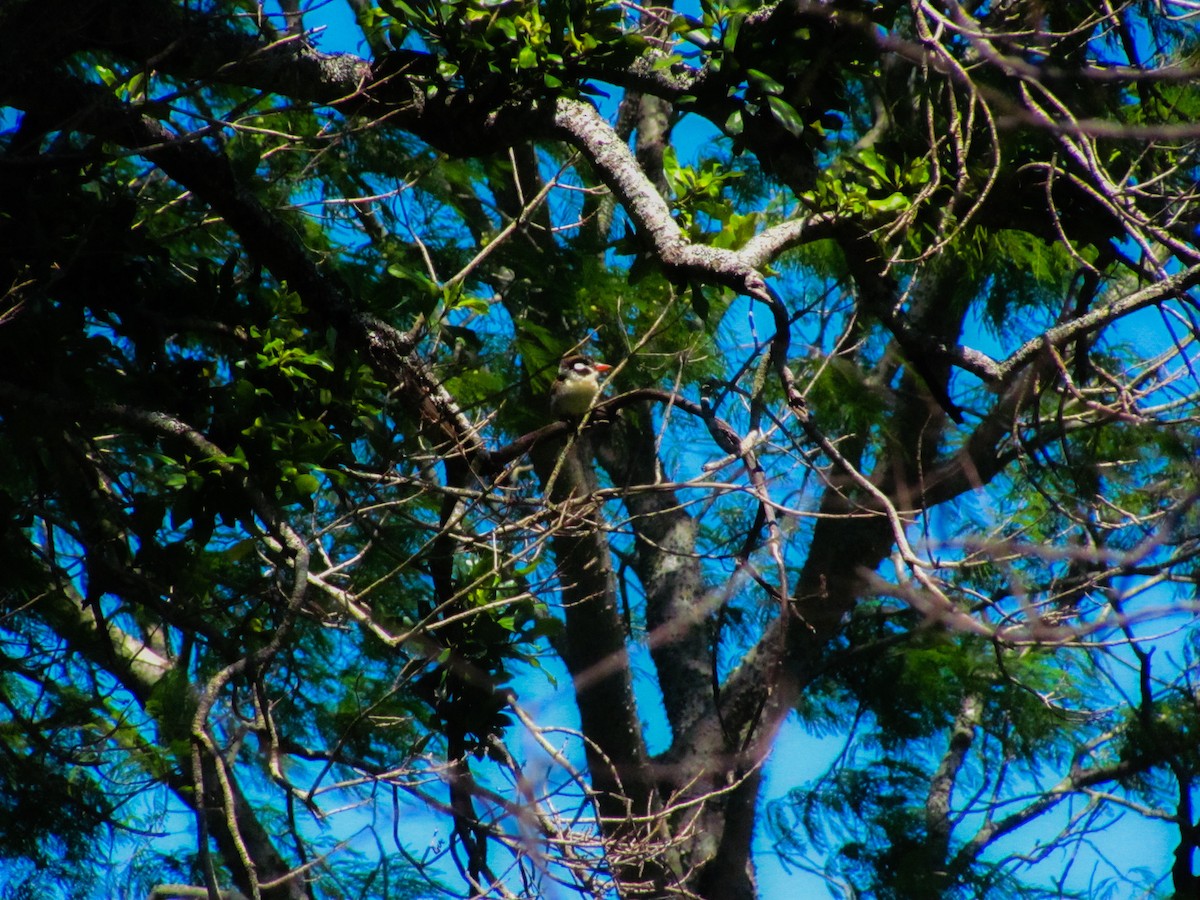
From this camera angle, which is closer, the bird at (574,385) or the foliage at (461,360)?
the foliage at (461,360)

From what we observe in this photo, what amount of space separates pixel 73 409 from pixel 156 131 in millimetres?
606

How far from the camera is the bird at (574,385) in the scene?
3033 millimetres

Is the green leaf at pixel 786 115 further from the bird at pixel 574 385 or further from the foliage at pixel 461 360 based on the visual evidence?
the bird at pixel 574 385

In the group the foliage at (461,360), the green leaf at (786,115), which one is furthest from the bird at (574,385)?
the green leaf at (786,115)

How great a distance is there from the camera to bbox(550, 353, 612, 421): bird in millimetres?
3033

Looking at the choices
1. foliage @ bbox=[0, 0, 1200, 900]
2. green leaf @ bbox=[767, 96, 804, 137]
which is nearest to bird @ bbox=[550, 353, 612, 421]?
foliage @ bbox=[0, 0, 1200, 900]

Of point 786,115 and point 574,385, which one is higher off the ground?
point 574,385

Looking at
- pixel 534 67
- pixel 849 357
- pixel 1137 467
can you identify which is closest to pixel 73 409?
pixel 534 67

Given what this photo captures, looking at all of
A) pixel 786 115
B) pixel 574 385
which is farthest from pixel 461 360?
pixel 786 115

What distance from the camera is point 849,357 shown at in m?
4.18

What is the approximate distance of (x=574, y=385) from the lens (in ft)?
9.98

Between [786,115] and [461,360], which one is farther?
[461,360]

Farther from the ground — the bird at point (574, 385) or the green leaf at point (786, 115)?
the bird at point (574, 385)

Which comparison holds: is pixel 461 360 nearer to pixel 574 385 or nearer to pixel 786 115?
pixel 574 385
